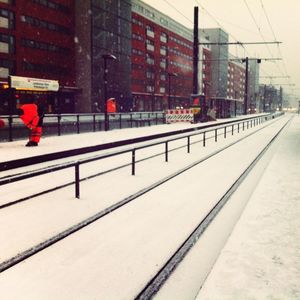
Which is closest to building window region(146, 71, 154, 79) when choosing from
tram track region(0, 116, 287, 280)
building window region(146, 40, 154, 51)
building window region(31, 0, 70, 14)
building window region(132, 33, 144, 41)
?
building window region(146, 40, 154, 51)

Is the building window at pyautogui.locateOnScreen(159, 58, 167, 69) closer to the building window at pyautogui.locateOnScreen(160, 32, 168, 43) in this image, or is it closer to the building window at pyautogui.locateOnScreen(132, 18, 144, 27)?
the building window at pyautogui.locateOnScreen(160, 32, 168, 43)

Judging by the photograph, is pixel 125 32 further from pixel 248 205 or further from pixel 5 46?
pixel 248 205

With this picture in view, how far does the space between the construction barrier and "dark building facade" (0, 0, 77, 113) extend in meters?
14.9

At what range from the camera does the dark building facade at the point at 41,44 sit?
49.1 meters

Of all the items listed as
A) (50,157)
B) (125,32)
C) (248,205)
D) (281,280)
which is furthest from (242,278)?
(125,32)

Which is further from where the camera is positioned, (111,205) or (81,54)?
(81,54)

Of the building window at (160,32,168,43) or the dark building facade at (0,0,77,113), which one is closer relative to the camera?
the dark building facade at (0,0,77,113)

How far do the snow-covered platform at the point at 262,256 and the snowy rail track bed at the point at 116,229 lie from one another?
50 centimetres

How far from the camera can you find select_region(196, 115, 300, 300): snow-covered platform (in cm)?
392

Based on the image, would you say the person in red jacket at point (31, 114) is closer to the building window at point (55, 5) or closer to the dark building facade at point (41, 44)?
the dark building facade at point (41, 44)

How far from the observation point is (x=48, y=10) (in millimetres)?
56406

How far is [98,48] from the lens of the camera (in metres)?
62.4

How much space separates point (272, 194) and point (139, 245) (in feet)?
13.0

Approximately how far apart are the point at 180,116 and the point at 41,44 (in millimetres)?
27933
